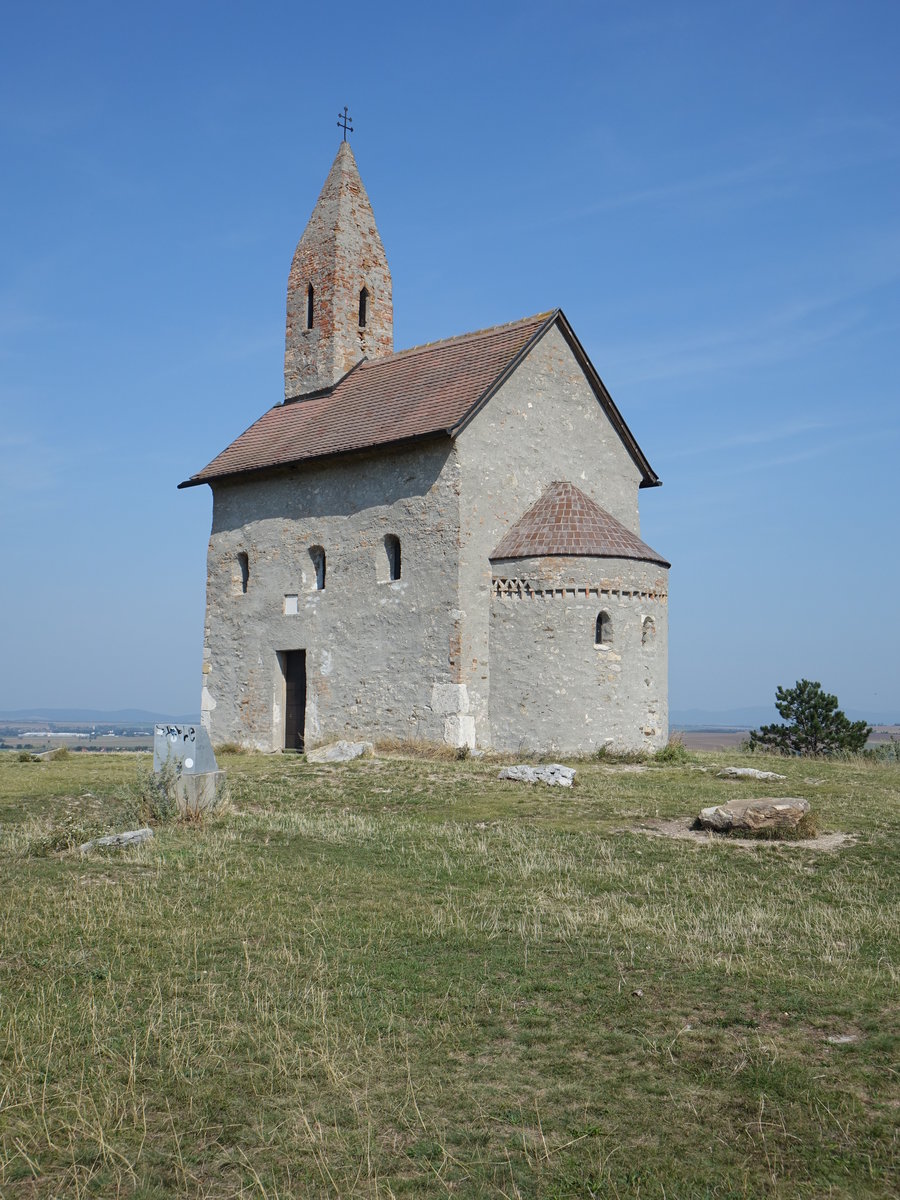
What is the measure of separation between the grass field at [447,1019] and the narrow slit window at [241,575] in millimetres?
17363

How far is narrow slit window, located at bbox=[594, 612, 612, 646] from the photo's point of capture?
79.4 ft

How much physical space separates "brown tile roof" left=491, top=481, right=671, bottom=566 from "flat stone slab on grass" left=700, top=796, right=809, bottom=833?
1057 centimetres

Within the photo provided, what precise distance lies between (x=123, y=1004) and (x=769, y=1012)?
4.33 meters

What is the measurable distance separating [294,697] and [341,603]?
3.41 metres

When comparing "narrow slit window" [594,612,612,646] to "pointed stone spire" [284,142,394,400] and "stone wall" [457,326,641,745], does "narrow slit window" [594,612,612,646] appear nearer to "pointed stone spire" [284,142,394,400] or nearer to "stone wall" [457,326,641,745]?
"stone wall" [457,326,641,745]

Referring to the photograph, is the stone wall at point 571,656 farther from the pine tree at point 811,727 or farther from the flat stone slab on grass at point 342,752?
the pine tree at point 811,727

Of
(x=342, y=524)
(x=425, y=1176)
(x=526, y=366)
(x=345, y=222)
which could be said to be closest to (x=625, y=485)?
(x=526, y=366)

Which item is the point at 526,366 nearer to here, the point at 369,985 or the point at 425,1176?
the point at 369,985

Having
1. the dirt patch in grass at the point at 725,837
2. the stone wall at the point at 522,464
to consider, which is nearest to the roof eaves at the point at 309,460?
the stone wall at the point at 522,464

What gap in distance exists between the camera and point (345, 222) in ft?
103

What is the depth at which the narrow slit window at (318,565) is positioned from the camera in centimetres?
2792

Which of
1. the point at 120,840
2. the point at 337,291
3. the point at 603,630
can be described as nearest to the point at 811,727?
the point at 603,630

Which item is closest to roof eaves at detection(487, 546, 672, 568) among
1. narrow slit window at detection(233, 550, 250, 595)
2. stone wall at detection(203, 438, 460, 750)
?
stone wall at detection(203, 438, 460, 750)

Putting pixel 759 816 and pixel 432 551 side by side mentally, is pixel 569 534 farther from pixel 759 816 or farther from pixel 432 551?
pixel 759 816
